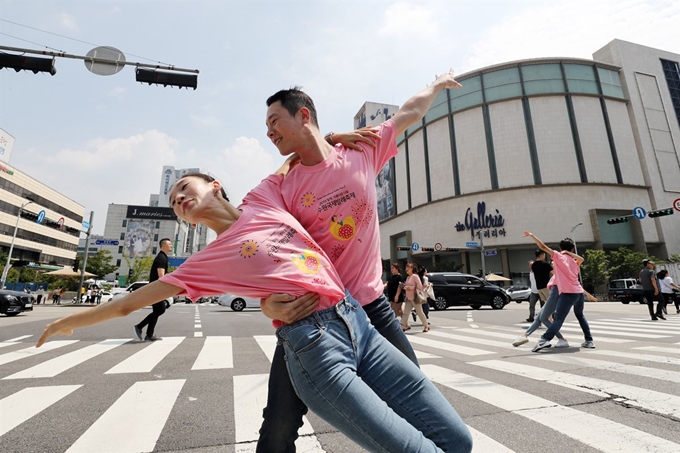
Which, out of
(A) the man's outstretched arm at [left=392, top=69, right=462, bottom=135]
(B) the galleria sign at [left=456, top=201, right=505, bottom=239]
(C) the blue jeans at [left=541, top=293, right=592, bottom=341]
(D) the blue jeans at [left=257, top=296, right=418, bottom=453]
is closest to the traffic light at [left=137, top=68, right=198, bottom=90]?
(A) the man's outstretched arm at [left=392, top=69, right=462, bottom=135]

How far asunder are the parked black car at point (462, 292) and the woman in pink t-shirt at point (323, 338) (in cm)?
1661

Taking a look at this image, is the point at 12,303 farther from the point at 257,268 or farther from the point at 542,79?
the point at 542,79

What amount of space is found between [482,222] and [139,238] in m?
79.3

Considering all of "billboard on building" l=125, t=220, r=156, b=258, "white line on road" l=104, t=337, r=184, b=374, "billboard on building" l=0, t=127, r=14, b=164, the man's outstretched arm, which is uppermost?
"billboard on building" l=0, t=127, r=14, b=164

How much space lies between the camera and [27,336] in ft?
25.4

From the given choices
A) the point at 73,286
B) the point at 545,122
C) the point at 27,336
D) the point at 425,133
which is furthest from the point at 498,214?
the point at 73,286

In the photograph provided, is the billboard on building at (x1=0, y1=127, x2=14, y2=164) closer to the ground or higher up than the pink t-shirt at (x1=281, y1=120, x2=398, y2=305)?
higher up

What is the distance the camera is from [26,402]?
130 inches

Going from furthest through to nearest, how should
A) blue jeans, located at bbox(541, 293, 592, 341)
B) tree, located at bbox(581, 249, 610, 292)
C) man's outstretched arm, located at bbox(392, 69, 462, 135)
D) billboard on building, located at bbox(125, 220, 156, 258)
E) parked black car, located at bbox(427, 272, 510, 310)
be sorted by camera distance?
billboard on building, located at bbox(125, 220, 156, 258)
tree, located at bbox(581, 249, 610, 292)
parked black car, located at bbox(427, 272, 510, 310)
blue jeans, located at bbox(541, 293, 592, 341)
man's outstretched arm, located at bbox(392, 69, 462, 135)

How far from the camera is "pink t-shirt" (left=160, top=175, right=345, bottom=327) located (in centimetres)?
117

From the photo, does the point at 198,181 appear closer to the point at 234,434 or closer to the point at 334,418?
the point at 334,418

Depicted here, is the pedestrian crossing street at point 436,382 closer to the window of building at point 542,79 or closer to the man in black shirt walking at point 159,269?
the man in black shirt walking at point 159,269

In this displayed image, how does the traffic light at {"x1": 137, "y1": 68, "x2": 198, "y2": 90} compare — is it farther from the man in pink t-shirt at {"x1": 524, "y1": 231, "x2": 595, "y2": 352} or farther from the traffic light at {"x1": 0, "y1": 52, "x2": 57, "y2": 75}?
the man in pink t-shirt at {"x1": 524, "y1": 231, "x2": 595, "y2": 352}

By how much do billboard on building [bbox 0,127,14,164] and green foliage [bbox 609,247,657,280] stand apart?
74.2 meters
